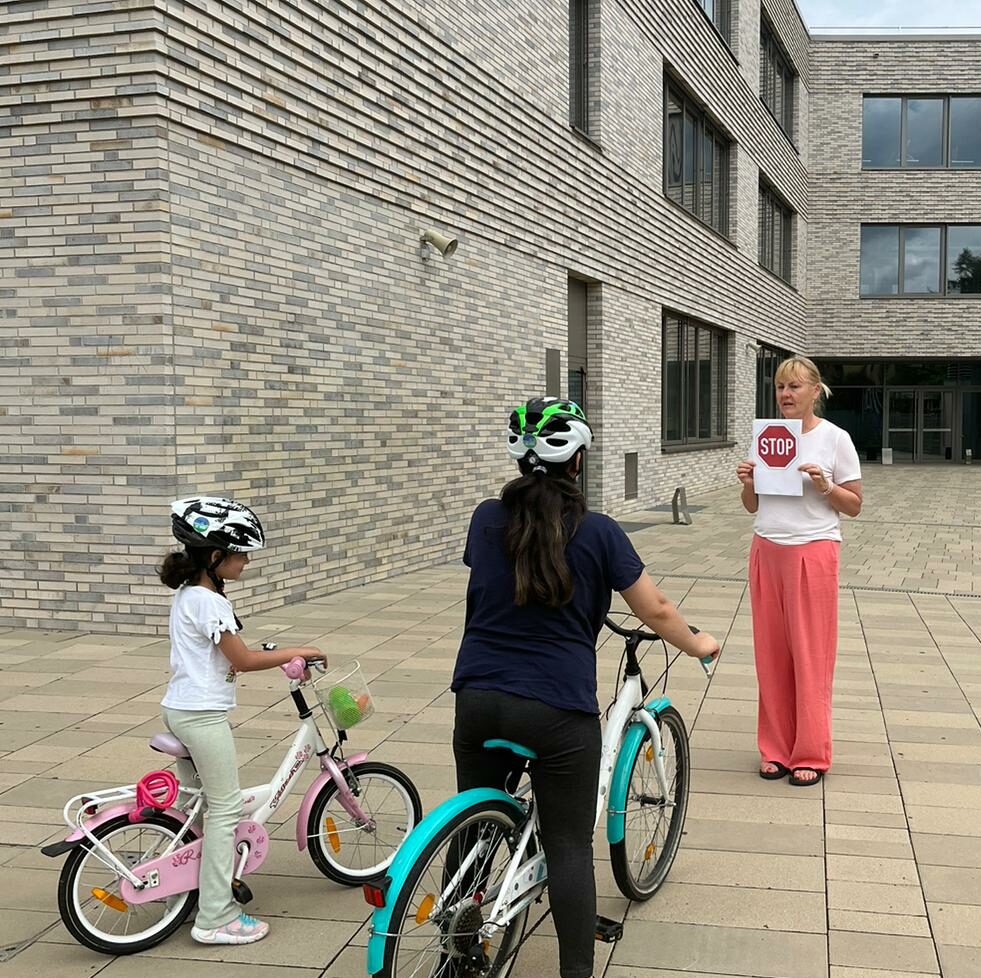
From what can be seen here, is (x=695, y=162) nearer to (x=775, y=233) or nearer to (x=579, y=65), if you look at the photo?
(x=579, y=65)

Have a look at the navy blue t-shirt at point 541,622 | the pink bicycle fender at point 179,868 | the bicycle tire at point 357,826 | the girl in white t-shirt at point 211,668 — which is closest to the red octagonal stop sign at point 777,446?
the bicycle tire at point 357,826

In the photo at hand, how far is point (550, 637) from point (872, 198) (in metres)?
34.0

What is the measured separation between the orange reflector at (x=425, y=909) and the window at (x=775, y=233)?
2707 cm

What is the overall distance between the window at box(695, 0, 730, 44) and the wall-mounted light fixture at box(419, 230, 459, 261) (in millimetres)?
12683

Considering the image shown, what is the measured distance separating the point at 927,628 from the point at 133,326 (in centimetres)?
631

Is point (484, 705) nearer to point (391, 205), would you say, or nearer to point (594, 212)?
point (391, 205)

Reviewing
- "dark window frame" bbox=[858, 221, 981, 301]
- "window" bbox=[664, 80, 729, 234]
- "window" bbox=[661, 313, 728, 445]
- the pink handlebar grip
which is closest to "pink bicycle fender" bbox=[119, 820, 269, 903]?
the pink handlebar grip

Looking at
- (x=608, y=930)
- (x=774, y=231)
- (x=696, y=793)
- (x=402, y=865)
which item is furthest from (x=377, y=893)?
(x=774, y=231)

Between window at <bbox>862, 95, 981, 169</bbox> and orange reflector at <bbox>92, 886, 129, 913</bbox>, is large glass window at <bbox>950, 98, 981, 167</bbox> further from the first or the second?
orange reflector at <bbox>92, 886, 129, 913</bbox>

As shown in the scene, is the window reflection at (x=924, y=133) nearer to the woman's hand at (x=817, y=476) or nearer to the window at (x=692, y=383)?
the window at (x=692, y=383)

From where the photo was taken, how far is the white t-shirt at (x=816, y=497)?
5.17 meters

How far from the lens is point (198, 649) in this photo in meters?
3.49

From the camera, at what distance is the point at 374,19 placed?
10227 mm

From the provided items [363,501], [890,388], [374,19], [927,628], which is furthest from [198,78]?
[890,388]
